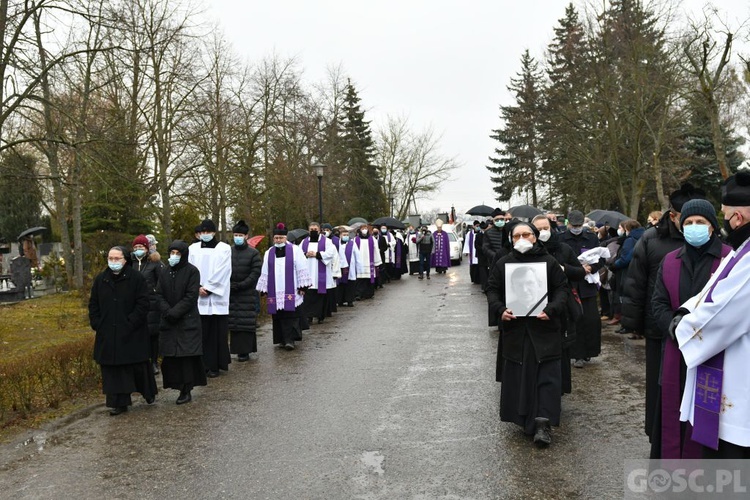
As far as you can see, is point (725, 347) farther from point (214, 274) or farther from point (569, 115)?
point (569, 115)

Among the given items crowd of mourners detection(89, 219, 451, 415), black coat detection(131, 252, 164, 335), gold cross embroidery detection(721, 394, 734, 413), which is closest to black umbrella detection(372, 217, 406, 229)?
crowd of mourners detection(89, 219, 451, 415)

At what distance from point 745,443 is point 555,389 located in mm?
2427

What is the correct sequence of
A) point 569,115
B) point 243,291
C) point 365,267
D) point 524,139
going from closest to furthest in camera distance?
point 243,291
point 365,267
point 569,115
point 524,139

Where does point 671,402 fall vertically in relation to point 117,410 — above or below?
above

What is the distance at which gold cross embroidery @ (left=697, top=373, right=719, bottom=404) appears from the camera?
12.5ft

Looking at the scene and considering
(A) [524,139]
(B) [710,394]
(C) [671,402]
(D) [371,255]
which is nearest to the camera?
(B) [710,394]

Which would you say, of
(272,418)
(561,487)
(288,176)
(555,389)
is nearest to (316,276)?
(272,418)

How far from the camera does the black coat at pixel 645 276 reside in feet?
18.9

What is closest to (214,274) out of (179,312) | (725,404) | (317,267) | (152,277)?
(152,277)

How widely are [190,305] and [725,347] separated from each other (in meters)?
5.85

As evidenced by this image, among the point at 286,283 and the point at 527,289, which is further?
the point at 286,283

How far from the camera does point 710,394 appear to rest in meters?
3.84

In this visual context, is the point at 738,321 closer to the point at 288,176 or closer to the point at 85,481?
the point at 85,481

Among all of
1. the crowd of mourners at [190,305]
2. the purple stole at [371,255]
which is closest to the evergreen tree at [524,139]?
the purple stole at [371,255]
